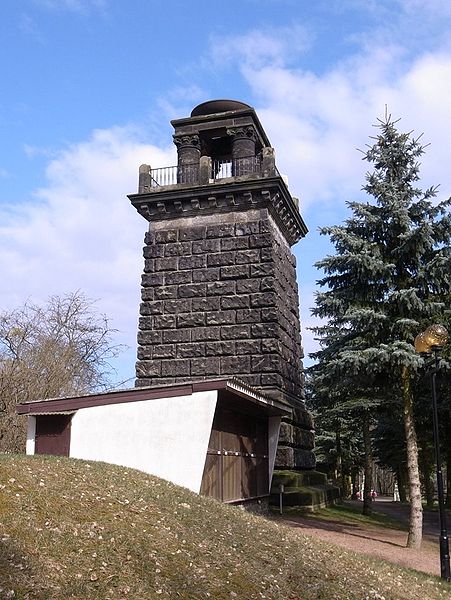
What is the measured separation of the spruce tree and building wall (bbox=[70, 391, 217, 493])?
14.7ft

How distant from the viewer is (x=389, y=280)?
15625mm

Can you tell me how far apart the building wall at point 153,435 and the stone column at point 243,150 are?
9718 millimetres

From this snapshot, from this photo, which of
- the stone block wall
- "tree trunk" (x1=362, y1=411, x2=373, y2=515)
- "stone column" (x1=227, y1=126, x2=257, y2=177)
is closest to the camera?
the stone block wall

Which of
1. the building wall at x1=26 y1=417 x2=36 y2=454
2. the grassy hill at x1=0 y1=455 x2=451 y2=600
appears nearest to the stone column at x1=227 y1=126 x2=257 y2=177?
the building wall at x1=26 y1=417 x2=36 y2=454

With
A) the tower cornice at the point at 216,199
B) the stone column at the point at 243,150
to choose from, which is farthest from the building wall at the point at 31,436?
the stone column at the point at 243,150

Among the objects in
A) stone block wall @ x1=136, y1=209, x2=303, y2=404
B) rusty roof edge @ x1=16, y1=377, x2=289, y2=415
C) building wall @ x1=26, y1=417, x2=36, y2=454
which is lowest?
building wall @ x1=26, y1=417, x2=36, y2=454

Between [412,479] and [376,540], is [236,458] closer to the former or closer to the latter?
[376,540]

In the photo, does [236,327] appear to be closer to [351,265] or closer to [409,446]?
[351,265]

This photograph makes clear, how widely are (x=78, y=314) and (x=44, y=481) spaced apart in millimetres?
17866

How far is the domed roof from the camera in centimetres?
2162

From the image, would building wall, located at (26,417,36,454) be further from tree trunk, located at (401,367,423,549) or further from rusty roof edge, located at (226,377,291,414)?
tree trunk, located at (401,367,423,549)

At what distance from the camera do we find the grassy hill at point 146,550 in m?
6.44

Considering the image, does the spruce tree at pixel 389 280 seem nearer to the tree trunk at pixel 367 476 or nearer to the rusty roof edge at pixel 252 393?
the rusty roof edge at pixel 252 393

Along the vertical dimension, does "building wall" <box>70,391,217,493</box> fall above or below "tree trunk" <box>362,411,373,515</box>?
above
